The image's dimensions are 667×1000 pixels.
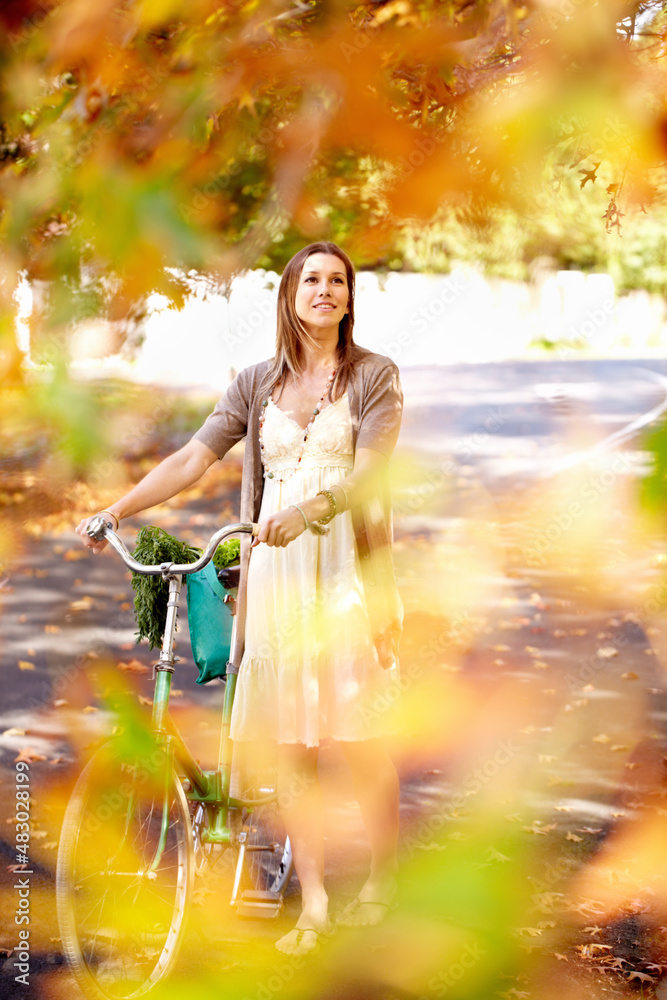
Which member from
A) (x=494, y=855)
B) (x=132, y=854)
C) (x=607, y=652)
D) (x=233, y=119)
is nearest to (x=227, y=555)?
(x=132, y=854)

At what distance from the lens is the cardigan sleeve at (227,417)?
3.31 meters

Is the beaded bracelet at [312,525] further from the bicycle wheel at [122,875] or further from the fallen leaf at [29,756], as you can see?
Result: the fallen leaf at [29,756]

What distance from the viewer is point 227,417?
10.9ft

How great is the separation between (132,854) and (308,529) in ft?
3.17

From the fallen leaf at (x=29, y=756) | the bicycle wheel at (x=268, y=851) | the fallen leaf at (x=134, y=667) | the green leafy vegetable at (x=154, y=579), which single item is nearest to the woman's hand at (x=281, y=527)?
the green leafy vegetable at (x=154, y=579)

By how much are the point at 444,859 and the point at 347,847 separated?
37cm

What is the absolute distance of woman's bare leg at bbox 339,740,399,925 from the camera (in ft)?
11.0

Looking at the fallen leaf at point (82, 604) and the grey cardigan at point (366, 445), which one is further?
the fallen leaf at point (82, 604)

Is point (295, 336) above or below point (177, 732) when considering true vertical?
above

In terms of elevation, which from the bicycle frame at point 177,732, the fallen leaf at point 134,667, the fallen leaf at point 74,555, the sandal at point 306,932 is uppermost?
the bicycle frame at point 177,732

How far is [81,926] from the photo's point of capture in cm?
281

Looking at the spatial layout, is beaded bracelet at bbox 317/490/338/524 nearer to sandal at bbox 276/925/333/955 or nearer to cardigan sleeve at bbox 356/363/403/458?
cardigan sleeve at bbox 356/363/403/458

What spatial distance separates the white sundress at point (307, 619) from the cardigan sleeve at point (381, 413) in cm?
7

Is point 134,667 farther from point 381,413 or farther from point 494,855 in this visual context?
point 381,413
